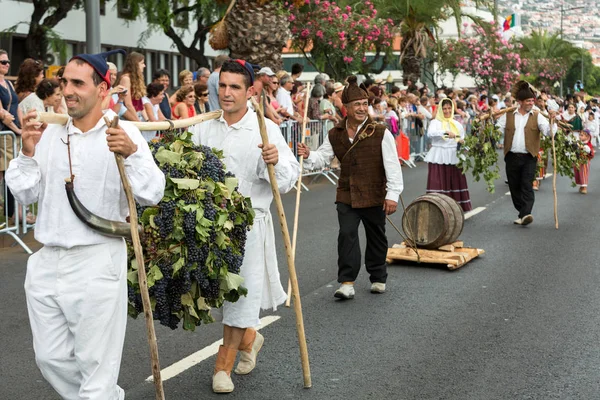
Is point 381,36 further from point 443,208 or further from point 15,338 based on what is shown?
point 15,338

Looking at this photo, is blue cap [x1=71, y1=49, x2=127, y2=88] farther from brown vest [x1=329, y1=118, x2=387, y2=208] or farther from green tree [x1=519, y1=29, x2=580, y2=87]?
green tree [x1=519, y1=29, x2=580, y2=87]

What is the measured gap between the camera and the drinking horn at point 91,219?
4703 millimetres

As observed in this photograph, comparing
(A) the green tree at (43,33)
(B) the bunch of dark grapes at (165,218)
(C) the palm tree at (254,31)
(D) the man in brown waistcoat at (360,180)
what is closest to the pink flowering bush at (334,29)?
(A) the green tree at (43,33)

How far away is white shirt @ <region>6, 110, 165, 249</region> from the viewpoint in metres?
4.73

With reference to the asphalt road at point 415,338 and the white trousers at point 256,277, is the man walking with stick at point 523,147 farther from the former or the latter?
the white trousers at point 256,277

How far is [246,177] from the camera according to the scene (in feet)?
21.2

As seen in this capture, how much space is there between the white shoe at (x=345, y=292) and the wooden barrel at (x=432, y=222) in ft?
7.08

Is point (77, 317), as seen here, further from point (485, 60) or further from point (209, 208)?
point (485, 60)

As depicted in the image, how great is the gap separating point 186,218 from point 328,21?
1161 inches

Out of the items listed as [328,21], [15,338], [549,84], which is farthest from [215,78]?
[549,84]

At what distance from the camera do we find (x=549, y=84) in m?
77.9

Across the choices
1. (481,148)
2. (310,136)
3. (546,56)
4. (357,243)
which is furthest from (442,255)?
(546,56)

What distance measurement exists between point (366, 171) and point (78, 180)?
4867 millimetres

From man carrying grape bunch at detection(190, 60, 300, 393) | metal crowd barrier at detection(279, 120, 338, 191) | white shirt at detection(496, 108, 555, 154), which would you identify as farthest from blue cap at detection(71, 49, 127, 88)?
metal crowd barrier at detection(279, 120, 338, 191)
